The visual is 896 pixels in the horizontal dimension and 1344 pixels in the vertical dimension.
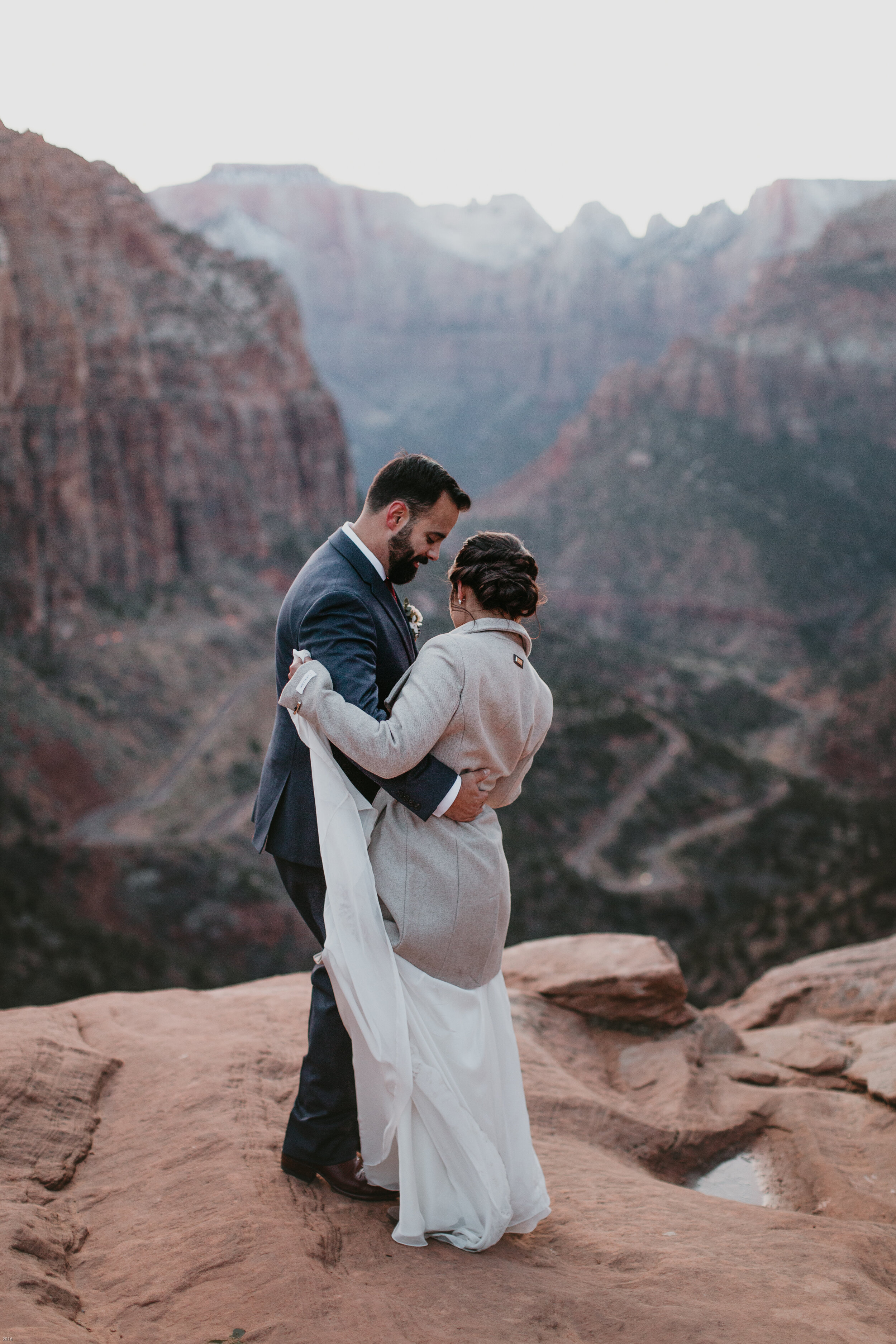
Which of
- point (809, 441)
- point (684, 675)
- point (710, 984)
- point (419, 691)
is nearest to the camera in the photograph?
point (419, 691)

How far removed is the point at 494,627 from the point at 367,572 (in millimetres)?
521

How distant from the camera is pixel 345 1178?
3.38m

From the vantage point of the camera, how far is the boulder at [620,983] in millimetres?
6047

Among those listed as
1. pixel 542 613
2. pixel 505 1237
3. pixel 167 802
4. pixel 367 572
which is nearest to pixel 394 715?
pixel 367 572

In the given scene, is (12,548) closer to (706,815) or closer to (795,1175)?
(706,815)

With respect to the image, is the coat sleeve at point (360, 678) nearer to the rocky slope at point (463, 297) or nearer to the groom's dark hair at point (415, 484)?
the groom's dark hair at point (415, 484)

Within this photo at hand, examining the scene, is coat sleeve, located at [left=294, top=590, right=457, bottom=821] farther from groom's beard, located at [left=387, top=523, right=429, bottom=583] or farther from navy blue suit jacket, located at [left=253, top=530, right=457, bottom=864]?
groom's beard, located at [left=387, top=523, right=429, bottom=583]

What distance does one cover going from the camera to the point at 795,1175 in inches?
181

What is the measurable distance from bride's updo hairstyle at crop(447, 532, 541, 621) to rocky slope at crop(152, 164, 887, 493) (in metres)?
127

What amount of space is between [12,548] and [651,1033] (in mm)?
25735

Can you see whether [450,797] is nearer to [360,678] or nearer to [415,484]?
[360,678]

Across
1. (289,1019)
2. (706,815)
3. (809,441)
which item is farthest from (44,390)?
(809,441)

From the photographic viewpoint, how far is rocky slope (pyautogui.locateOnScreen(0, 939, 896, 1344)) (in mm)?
2707

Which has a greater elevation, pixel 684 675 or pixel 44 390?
pixel 44 390
